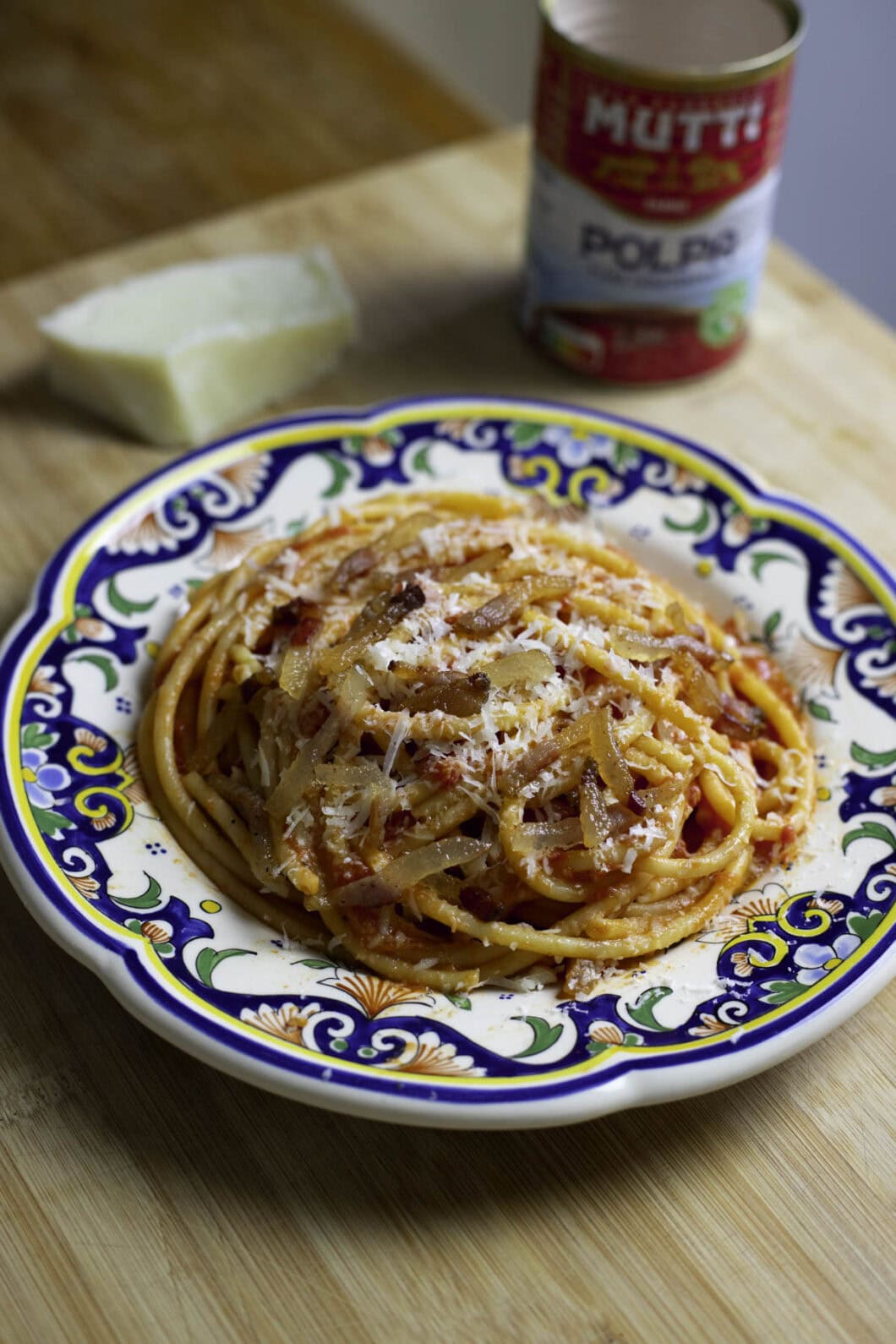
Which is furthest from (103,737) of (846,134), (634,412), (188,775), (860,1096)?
(846,134)

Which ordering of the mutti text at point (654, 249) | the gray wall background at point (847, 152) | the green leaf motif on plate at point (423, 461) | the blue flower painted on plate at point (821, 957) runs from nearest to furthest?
1. the blue flower painted on plate at point (821, 957)
2. the green leaf motif on plate at point (423, 461)
3. the mutti text at point (654, 249)
4. the gray wall background at point (847, 152)

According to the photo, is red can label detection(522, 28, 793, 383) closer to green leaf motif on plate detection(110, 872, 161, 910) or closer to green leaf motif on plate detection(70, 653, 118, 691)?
green leaf motif on plate detection(70, 653, 118, 691)

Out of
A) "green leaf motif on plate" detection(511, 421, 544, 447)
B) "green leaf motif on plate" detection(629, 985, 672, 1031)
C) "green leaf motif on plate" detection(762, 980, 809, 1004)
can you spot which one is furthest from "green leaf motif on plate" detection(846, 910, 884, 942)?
"green leaf motif on plate" detection(511, 421, 544, 447)

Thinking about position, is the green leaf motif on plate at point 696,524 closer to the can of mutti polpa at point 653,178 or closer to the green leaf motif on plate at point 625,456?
the green leaf motif on plate at point 625,456

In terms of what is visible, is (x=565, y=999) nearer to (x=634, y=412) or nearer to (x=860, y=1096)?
(x=860, y=1096)

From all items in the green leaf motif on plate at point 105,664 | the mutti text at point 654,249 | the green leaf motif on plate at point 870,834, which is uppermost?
the mutti text at point 654,249

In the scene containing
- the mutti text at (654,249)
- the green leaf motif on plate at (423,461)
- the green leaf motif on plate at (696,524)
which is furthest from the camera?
the mutti text at (654,249)

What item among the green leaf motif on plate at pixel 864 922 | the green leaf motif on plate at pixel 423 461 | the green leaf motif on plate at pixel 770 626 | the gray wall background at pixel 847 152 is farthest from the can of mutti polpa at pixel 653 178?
the gray wall background at pixel 847 152
